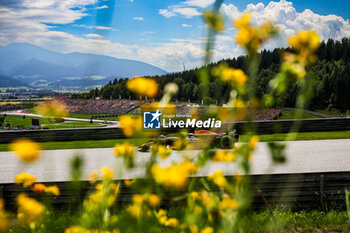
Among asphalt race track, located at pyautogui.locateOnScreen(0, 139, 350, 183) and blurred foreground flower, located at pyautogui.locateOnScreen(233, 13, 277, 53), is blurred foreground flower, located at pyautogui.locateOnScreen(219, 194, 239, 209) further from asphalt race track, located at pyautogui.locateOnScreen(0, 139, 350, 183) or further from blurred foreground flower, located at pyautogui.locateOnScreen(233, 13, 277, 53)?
asphalt race track, located at pyautogui.locateOnScreen(0, 139, 350, 183)

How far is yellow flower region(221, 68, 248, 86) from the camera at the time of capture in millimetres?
1016

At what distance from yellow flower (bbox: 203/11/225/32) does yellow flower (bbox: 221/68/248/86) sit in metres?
0.19

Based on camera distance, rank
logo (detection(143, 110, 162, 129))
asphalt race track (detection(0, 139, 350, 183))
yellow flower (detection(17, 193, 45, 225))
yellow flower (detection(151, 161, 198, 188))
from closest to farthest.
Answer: yellow flower (detection(151, 161, 198, 188)) → yellow flower (detection(17, 193, 45, 225)) → logo (detection(143, 110, 162, 129)) → asphalt race track (detection(0, 139, 350, 183))

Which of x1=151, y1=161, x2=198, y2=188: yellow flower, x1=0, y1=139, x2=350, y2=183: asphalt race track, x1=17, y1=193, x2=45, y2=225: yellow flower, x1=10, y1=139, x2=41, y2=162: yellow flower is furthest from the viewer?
x1=0, y1=139, x2=350, y2=183: asphalt race track

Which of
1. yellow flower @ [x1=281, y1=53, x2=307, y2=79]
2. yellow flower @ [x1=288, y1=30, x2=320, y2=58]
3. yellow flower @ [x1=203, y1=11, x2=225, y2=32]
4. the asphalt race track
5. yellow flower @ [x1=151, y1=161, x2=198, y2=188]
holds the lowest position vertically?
the asphalt race track

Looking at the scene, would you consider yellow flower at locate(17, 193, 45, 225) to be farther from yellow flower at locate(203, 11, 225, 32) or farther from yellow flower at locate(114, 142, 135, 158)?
yellow flower at locate(203, 11, 225, 32)

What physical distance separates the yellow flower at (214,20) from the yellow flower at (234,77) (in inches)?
7.6

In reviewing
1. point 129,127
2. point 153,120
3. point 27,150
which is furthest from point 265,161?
point 27,150

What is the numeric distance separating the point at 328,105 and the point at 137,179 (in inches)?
2473

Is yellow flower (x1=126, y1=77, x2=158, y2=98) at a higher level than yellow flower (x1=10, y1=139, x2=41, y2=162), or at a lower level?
higher

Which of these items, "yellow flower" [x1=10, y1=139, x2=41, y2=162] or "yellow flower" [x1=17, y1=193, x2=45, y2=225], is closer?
"yellow flower" [x1=10, y1=139, x2=41, y2=162]

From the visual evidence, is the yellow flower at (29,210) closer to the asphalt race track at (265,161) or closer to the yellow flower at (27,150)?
the yellow flower at (27,150)

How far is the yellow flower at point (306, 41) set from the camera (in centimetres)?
82

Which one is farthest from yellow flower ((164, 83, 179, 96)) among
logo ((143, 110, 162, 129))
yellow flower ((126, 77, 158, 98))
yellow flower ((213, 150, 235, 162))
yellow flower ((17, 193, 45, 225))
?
yellow flower ((17, 193, 45, 225))
